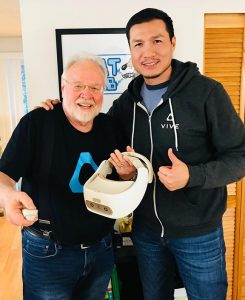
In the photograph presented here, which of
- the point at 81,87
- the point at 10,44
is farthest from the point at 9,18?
the point at 81,87

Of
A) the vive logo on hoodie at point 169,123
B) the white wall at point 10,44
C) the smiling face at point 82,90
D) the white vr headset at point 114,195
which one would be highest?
the white wall at point 10,44

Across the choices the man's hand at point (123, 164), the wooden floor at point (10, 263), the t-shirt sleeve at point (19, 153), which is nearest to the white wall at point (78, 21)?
the t-shirt sleeve at point (19, 153)

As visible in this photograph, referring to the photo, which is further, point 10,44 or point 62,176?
point 10,44

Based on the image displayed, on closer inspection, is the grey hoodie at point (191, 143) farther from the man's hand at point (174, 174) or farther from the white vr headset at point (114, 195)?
the white vr headset at point (114, 195)

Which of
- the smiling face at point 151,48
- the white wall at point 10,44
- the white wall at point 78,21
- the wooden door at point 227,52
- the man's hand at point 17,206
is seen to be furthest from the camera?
the white wall at point 10,44

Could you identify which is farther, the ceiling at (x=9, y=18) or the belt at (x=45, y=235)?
the ceiling at (x=9, y=18)

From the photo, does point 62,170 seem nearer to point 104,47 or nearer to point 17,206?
point 17,206
